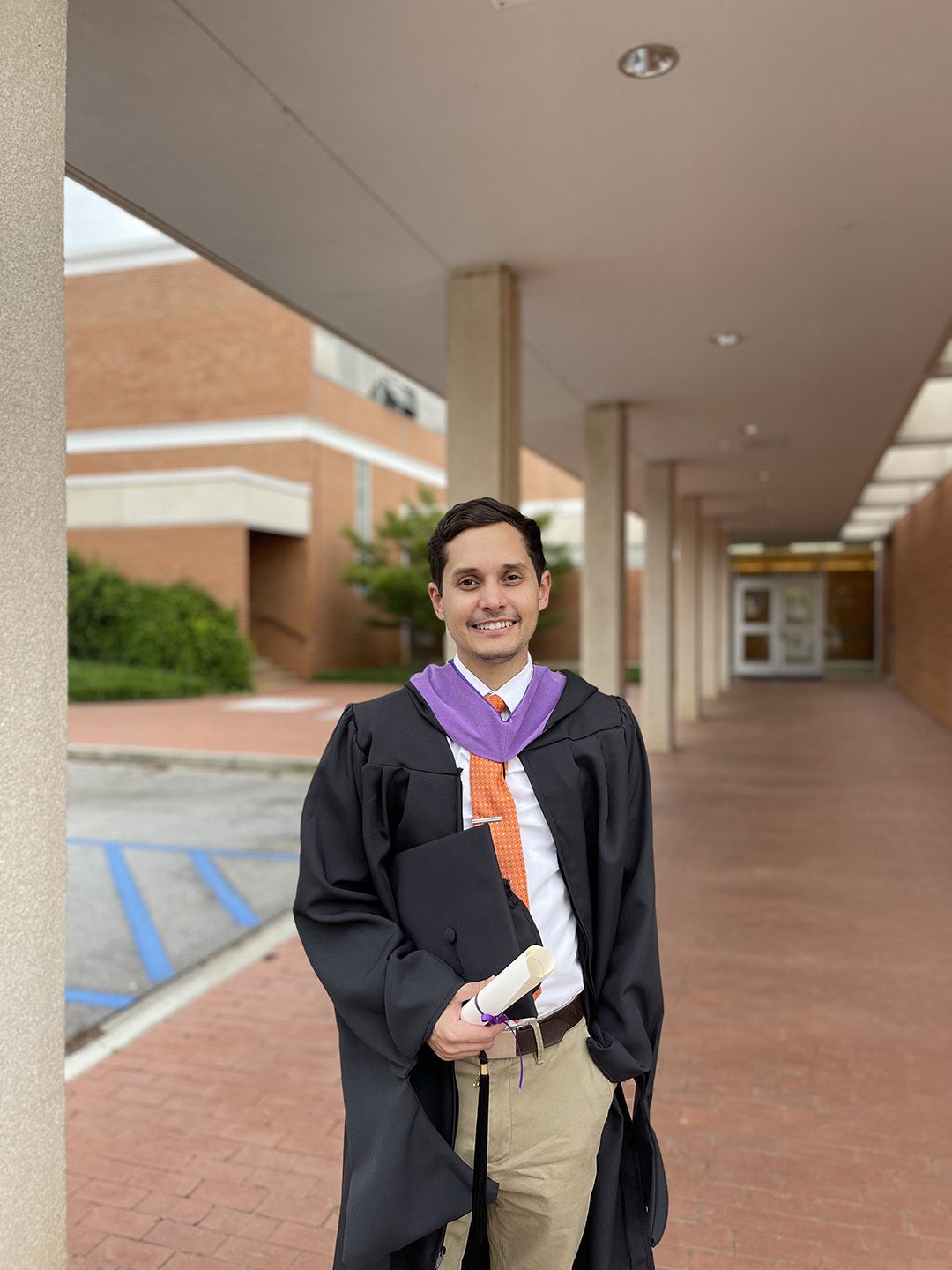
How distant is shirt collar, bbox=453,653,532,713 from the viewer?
1.91 meters

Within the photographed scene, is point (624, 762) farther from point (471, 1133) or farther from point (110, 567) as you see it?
point (110, 567)

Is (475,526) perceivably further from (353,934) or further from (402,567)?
(402,567)

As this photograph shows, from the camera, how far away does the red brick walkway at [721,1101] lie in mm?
3029

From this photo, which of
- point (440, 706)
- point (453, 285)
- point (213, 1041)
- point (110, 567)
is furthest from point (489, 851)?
point (110, 567)

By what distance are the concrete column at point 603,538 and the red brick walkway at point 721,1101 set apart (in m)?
2.95

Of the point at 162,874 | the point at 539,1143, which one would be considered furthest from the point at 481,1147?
the point at 162,874

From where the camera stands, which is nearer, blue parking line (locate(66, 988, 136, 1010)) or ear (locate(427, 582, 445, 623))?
ear (locate(427, 582, 445, 623))

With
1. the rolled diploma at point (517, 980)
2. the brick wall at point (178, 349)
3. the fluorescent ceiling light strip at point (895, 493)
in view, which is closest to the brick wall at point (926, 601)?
the fluorescent ceiling light strip at point (895, 493)

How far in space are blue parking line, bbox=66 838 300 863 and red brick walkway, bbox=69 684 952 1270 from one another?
2.14 metres

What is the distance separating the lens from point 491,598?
185 centimetres

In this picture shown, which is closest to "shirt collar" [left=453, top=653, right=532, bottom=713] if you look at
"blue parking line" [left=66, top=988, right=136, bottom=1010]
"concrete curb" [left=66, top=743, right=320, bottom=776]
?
"blue parking line" [left=66, top=988, right=136, bottom=1010]

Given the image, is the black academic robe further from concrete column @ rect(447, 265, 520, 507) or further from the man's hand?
concrete column @ rect(447, 265, 520, 507)

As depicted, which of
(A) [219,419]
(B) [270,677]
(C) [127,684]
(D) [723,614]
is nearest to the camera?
(C) [127,684]

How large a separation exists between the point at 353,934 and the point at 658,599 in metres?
12.1
